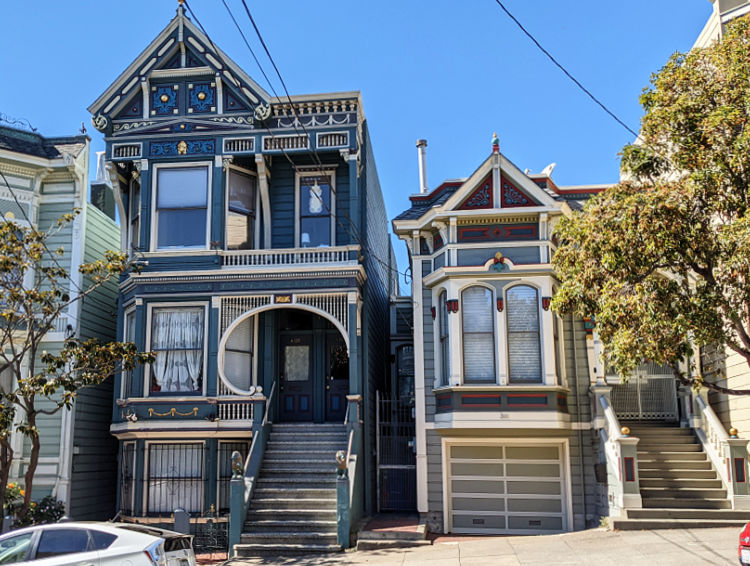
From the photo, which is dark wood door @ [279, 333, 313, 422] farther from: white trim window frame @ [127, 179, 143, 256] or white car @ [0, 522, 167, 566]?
white car @ [0, 522, 167, 566]

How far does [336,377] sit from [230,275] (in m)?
3.81

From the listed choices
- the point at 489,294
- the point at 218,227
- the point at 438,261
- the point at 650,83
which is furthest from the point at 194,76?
the point at 650,83

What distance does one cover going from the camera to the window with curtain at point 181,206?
19.6 meters

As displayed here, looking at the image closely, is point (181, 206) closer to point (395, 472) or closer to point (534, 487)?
point (395, 472)

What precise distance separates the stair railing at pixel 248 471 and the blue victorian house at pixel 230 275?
82mm

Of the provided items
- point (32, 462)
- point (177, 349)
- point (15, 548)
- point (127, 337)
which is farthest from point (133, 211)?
point (15, 548)

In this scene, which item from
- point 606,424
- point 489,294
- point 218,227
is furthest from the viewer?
point 218,227

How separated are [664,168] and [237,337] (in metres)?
11.0

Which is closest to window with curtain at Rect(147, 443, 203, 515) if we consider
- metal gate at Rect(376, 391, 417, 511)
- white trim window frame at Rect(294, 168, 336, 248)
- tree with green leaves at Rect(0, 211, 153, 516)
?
tree with green leaves at Rect(0, 211, 153, 516)

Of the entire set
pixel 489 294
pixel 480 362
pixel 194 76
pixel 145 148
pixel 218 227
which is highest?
pixel 194 76

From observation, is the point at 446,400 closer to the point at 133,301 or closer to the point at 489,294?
the point at 489,294

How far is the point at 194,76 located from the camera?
65.4ft

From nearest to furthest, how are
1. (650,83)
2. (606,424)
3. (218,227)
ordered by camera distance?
(650,83) < (606,424) < (218,227)

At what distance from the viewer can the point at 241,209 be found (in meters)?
20.0
